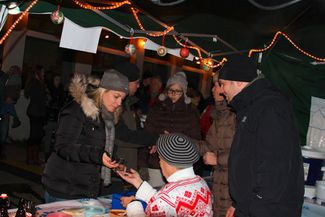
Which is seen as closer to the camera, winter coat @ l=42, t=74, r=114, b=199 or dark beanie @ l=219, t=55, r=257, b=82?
dark beanie @ l=219, t=55, r=257, b=82

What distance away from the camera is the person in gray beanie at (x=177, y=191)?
2340 millimetres

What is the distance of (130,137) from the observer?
396 centimetres

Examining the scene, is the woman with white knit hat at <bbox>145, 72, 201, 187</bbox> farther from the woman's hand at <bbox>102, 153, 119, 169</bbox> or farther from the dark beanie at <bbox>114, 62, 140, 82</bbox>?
the woman's hand at <bbox>102, 153, 119, 169</bbox>

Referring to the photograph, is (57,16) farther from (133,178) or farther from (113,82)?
(133,178)

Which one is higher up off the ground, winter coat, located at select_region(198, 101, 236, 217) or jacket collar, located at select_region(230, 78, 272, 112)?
jacket collar, located at select_region(230, 78, 272, 112)

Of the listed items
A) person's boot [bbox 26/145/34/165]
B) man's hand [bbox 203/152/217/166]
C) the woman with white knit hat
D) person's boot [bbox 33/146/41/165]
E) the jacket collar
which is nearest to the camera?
the jacket collar

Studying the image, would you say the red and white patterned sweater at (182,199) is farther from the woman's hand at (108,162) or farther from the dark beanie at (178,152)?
the woman's hand at (108,162)

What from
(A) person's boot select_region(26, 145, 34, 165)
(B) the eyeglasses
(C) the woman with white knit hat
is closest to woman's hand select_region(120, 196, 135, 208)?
(C) the woman with white knit hat

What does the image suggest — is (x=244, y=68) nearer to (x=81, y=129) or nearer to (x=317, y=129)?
(x=81, y=129)

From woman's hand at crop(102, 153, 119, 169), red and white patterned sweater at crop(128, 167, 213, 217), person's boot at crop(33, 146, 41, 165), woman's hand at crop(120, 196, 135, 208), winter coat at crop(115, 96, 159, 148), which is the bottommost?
person's boot at crop(33, 146, 41, 165)

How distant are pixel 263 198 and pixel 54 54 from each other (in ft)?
38.2

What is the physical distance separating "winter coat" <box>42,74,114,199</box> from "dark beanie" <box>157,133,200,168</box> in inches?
26.3

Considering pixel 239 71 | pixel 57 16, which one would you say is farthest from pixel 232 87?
pixel 57 16

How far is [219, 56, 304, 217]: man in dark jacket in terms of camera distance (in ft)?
7.94
